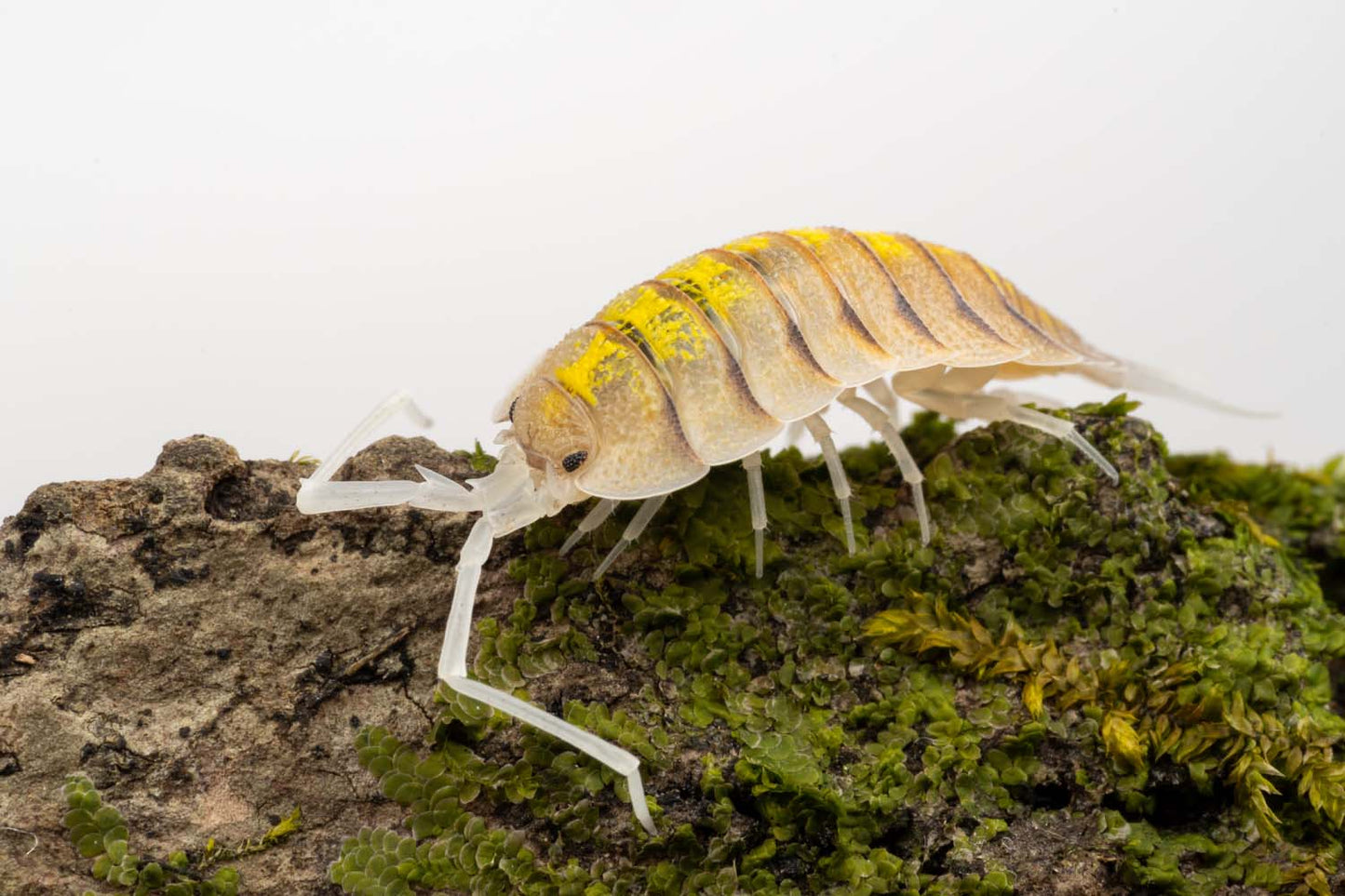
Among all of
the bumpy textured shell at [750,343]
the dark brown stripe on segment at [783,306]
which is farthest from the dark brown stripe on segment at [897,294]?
the dark brown stripe on segment at [783,306]

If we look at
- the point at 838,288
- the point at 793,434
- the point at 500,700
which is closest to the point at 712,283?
the point at 838,288

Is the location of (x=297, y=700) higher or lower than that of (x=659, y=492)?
lower

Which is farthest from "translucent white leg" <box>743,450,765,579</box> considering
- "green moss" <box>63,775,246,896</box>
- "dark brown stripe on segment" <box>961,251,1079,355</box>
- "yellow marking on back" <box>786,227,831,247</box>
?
"green moss" <box>63,775,246,896</box>

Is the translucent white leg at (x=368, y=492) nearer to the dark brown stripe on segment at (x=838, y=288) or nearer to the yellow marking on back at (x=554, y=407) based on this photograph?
the yellow marking on back at (x=554, y=407)

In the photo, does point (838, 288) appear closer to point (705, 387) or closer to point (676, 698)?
point (705, 387)

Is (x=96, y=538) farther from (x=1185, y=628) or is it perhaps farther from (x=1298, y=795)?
(x=1298, y=795)

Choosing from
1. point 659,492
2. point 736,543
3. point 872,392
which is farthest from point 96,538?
point 872,392
